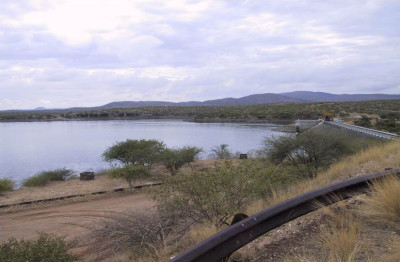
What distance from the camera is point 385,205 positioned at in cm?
508

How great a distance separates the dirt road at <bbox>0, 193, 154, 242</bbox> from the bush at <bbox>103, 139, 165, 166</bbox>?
8.98m

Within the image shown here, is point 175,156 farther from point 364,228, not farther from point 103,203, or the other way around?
point 364,228

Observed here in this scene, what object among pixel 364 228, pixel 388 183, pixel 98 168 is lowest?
pixel 98 168

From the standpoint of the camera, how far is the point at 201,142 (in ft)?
160

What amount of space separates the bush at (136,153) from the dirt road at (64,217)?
29.4 feet

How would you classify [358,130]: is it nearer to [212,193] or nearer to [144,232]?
[212,193]

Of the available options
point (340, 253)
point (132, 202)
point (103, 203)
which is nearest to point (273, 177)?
point (340, 253)

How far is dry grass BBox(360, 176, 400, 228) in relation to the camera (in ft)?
16.4

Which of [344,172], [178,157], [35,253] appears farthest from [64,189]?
[344,172]

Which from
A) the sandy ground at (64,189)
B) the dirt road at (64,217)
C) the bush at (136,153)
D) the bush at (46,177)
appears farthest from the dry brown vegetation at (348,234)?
the bush at (46,177)

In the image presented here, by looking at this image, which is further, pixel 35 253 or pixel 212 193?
pixel 212 193

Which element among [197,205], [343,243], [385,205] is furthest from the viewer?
[197,205]

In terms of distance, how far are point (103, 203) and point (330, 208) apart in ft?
48.2

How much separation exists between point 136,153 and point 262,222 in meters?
25.3
